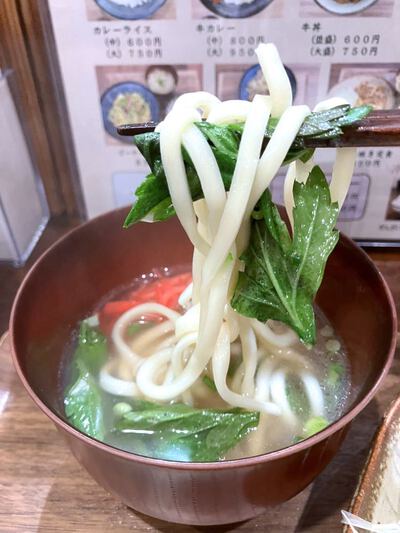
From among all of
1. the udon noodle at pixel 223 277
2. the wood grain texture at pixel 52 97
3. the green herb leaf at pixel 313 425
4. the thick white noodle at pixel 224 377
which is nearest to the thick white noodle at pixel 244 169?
the udon noodle at pixel 223 277

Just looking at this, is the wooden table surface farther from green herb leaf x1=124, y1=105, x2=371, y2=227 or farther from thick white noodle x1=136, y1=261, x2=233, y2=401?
green herb leaf x1=124, y1=105, x2=371, y2=227

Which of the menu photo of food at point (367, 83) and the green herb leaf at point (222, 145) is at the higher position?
the green herb leaf at point (222, 145)

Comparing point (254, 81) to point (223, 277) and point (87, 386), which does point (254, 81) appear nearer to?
point (223, 277)

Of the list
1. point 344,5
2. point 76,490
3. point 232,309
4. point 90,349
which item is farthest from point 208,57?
point 76,490

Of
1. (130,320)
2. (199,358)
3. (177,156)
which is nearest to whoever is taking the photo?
(177,156)

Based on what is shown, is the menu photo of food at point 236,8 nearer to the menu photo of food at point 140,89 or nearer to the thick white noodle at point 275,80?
the menu photo of food at point 140,89

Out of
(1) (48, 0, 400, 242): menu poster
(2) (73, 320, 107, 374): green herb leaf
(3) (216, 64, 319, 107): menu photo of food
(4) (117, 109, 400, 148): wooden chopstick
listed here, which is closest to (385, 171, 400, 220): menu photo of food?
(1) (48, 0, 400, 242): menu poster
